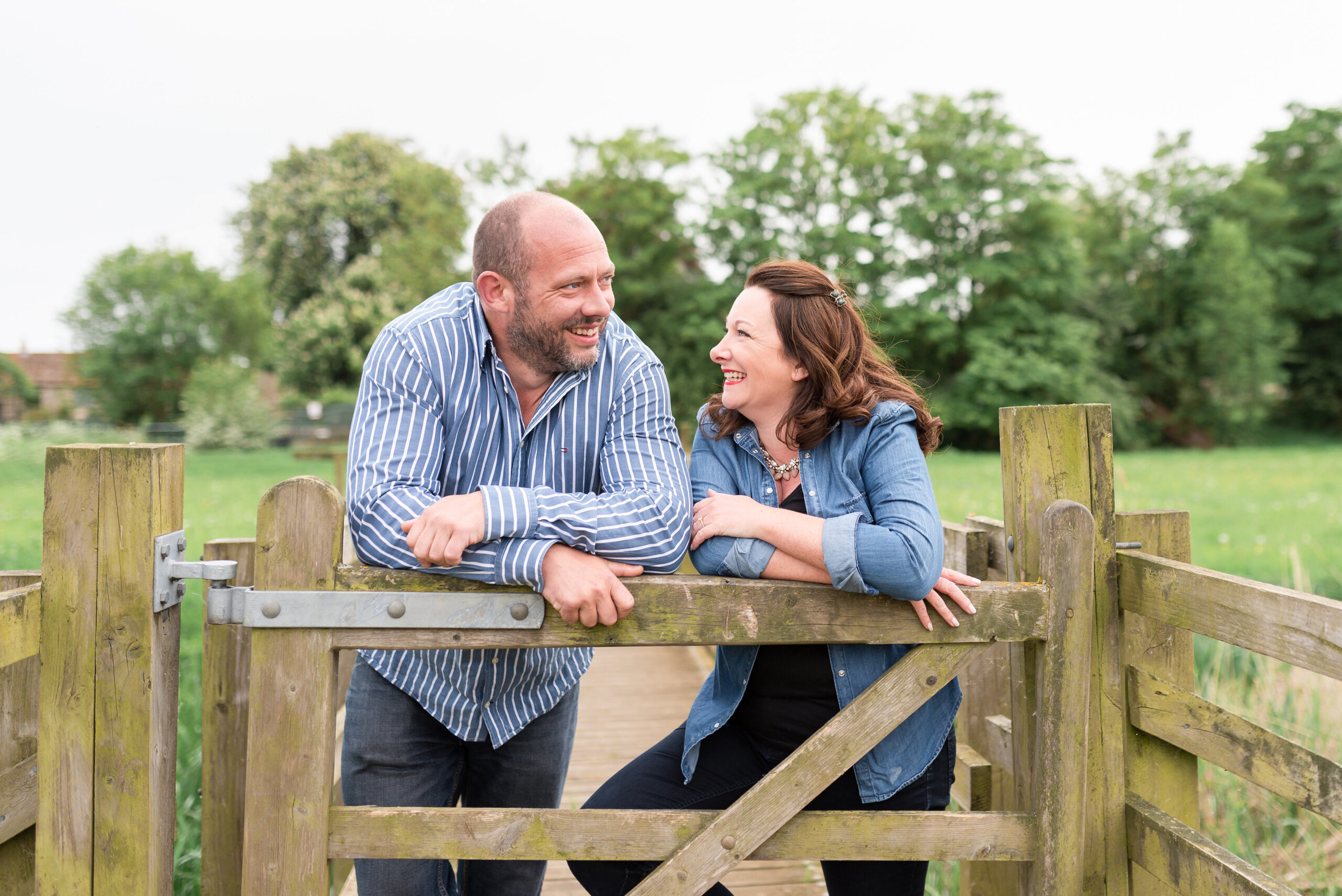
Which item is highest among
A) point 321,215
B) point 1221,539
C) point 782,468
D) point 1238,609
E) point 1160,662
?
point 321,215

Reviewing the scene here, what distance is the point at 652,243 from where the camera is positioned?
3092cm

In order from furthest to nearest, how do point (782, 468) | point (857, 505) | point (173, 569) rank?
point (782, 468) < point (857, 505) < point (173, 569)

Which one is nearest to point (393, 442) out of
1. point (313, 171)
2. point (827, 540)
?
point (827, 540)

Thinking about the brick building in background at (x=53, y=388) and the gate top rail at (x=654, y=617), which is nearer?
the gate top rail at (x=654, y=617)

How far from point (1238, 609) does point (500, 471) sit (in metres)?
1.45

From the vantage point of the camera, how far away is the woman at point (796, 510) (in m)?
1.91

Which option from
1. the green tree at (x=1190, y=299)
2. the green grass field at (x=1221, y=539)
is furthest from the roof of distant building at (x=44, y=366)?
the green tree at (x=1190, y=299)

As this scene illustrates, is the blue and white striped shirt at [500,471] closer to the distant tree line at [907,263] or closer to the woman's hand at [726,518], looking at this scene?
the woman's hand at [726,518]

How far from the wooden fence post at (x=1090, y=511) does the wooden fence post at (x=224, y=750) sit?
1759 millimetres

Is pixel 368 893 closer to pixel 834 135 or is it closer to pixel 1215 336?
pixel 834 135

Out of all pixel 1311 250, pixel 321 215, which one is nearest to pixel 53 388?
pixel 321 215

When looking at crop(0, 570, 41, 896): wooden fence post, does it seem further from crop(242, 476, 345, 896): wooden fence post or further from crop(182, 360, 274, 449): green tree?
crop(182, 360, 274, 449): green tree

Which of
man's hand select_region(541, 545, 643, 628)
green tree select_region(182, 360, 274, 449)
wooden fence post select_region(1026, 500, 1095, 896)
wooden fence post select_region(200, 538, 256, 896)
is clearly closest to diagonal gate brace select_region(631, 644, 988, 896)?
wooden fence post select_region(1026, 500, 1095, 896)

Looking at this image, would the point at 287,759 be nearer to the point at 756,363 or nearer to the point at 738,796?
the point at 738,796
